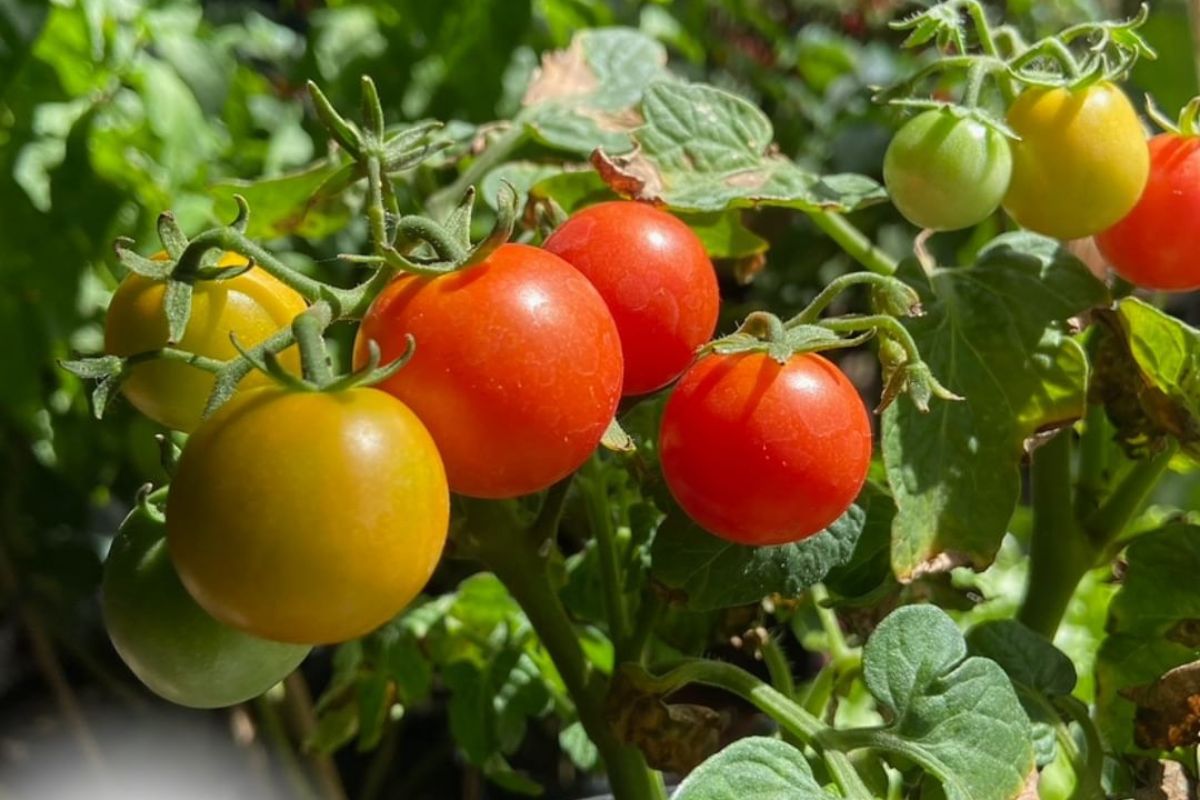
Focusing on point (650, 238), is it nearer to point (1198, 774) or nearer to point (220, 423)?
point (220, 423)

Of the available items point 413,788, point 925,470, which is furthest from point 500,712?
point 413,788

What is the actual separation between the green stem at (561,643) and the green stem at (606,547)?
3cm

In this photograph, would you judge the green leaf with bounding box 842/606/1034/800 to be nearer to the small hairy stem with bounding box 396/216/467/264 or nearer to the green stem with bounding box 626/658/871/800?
the green stem with bounding box 626/658/871/800

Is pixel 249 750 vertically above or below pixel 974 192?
below

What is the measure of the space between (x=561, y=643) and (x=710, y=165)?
24 centimetres

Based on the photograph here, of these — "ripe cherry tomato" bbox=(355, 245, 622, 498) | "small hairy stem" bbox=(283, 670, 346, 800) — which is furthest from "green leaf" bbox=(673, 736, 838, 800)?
"small hairy stem" bbox=(283, 670, 346, 800)

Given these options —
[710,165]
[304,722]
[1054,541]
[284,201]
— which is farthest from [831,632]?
[304,722]

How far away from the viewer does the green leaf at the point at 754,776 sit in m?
0.37

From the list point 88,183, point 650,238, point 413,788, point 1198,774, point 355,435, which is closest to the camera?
point 355,435

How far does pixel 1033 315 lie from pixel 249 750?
844 mm

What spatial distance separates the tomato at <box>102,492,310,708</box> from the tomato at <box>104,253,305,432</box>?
0.05m

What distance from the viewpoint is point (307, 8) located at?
1.41 m

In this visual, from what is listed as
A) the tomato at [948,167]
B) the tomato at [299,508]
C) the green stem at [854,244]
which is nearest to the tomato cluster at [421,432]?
the tomato at [299,508]

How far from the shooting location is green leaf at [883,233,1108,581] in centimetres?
48
